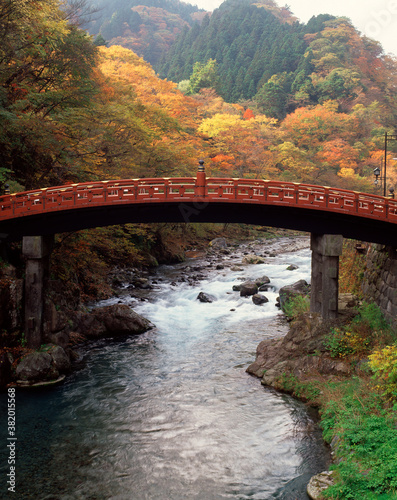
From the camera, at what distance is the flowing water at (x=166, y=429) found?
1186 centimetres

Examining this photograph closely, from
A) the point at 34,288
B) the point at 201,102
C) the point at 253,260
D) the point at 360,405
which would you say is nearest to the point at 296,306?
the point at 360,405

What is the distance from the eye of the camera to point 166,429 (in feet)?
48.0

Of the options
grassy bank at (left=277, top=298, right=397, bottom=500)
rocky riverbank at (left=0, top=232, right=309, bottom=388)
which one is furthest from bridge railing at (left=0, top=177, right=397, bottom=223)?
grassy bank at (left=277, top=298, right=397, bottom=500)

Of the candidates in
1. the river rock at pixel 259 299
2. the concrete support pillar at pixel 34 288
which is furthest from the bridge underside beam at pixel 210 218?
the river rock at pixel 259 299

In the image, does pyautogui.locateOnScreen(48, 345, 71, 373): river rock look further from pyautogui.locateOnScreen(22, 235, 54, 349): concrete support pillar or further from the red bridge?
the red bridge

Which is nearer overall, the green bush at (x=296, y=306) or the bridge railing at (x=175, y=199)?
the bridge railing at (x=175, y=199)

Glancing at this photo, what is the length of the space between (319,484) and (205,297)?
1911 cm

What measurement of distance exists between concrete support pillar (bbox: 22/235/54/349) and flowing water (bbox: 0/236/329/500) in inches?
100

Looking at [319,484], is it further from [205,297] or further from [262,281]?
[262,281]

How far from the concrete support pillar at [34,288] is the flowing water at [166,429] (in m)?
2.55

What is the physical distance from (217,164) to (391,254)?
110ft

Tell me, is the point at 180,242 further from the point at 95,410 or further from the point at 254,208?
the point at 95,410

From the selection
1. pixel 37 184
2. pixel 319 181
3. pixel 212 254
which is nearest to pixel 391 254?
pixel 37 184

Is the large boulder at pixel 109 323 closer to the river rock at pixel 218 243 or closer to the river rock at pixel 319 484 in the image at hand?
the river rock at pixel 319 484
